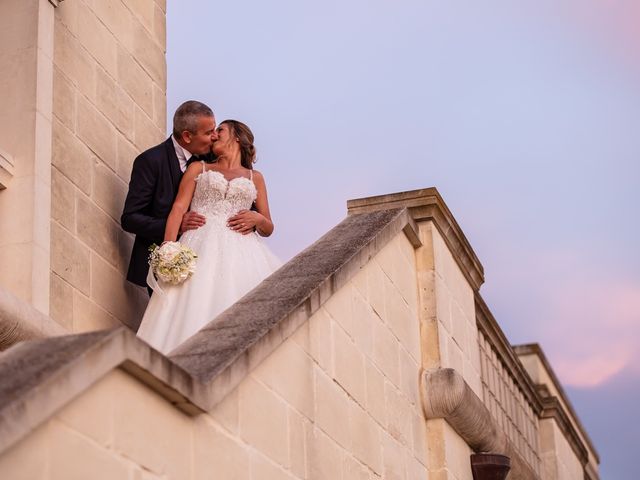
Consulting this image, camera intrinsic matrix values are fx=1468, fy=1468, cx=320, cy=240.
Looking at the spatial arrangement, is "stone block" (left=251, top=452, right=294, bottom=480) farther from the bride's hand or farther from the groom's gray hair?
the groom's gray hair

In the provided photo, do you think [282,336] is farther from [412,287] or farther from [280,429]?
[412,287]

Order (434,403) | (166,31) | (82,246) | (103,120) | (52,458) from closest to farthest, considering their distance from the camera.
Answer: (52,458) < (434,403) < (82,246) < (103,120) < (166,31)

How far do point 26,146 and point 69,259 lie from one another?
74 centimetres

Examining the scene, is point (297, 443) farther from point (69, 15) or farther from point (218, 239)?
point (69, 15)

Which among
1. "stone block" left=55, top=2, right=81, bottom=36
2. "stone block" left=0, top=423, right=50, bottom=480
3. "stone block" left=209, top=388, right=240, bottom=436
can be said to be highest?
"stone block" left=55, top=2, right=81, bottom=36

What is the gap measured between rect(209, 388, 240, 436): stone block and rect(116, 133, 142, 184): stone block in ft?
15.1

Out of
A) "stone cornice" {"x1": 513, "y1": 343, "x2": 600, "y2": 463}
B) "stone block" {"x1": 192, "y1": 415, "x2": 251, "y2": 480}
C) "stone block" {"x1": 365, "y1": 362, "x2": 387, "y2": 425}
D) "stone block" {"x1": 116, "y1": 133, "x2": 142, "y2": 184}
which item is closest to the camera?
"stone block" {"x1": 192, "y1": 415, "x2": 251, "y2": 480}

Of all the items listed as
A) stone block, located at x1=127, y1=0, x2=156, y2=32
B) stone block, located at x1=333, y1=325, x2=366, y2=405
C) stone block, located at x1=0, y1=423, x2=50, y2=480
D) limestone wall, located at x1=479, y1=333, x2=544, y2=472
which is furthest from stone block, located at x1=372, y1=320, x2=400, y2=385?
stone block, located at x1=127, y1=0, x2=156, y2=32

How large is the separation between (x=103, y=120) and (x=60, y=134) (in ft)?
2.28

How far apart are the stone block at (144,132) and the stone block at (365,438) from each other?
12.2 feet

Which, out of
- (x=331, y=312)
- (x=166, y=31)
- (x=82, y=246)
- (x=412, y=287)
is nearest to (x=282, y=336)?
(x=331, y=312)

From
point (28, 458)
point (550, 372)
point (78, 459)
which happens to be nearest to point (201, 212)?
point (78, 459)

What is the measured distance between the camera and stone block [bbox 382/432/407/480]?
7531 mm

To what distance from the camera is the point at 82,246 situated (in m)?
9.22
